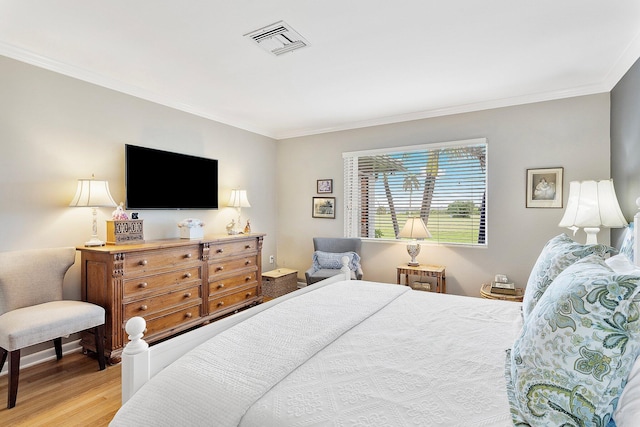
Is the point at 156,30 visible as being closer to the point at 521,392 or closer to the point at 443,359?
the point at 443,359

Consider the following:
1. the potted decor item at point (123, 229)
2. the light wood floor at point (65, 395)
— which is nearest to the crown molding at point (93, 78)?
the potted decor item at point (123, 229)

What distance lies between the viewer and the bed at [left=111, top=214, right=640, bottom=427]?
35.5 inches

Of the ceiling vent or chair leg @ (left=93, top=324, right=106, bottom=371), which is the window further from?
chair leg @ (left=93, top=324, right=106, bottom=371)

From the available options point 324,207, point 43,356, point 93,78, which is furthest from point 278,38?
point 43,356

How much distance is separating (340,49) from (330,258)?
8.24ft

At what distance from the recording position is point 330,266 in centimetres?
419

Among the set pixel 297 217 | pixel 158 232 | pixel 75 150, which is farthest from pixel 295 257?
pixel 75 150

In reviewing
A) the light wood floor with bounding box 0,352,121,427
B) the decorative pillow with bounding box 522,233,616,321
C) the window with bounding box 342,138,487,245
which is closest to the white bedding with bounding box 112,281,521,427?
the decorative pillow with bounding box 522,233,616,321

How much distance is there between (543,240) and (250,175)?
3.67 metres

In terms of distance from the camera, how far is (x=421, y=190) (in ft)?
13.7

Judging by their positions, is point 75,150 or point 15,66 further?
point 75,150

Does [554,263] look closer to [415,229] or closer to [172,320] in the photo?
[415,229]

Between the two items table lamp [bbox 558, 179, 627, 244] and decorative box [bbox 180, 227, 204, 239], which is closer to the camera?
table lamp [bbox 558, 179, 627, 244]

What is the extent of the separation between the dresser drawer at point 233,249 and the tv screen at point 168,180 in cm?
62
